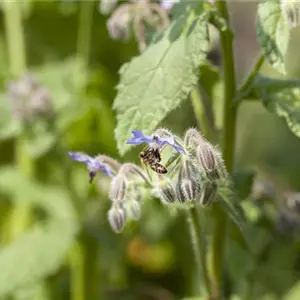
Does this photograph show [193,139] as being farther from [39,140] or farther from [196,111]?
[39,140]

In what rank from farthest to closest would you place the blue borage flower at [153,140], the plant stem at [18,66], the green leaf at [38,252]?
the plant stem at [18,66], the green leaf at [38,252], the blue borage flower at [153,140]

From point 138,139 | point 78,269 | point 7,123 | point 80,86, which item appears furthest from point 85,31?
point 138,139

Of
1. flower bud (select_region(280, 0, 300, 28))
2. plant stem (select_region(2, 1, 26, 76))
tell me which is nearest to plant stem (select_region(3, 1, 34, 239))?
plant stem (select_region(2, 1, 26, 76))

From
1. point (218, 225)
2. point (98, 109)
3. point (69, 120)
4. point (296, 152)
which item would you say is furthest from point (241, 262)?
point (296, 152)

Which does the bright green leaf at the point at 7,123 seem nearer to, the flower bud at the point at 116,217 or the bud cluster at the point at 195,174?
the flower bud at the point at 116,217

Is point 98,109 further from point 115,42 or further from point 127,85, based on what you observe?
point 127,85

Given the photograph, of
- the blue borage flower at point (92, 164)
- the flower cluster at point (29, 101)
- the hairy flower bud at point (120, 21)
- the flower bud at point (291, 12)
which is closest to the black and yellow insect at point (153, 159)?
the blue borage flower at point (92, 164)
